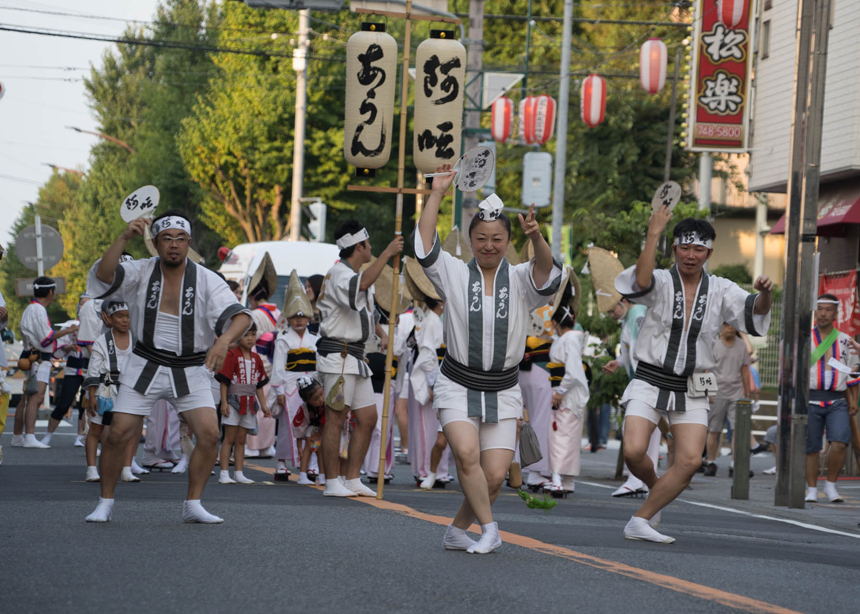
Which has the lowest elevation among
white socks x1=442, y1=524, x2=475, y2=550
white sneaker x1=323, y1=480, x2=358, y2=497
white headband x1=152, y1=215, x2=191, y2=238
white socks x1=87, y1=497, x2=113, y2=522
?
white sneaker x1=323, y1=480, x2=358, y2=497

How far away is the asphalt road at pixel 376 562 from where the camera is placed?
5.57 m

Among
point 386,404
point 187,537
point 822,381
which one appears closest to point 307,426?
point 386,404

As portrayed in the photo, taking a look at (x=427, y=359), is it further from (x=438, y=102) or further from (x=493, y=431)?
(x=493, y=431)

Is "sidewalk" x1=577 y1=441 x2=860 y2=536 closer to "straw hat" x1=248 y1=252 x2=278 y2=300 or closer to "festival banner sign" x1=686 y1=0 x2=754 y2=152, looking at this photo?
"straw hat" x1=248 y1=252 x2=278 y2=300

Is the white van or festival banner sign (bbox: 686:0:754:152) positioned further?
the white van

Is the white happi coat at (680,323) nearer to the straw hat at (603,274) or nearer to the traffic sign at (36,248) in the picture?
the straw hat at (603,274)

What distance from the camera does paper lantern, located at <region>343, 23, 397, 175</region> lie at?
11.8 meters

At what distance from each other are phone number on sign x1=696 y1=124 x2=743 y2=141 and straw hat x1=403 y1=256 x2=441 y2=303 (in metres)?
9.64

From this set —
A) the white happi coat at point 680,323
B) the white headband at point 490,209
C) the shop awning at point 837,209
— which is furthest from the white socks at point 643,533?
the shop awning at point 837,209

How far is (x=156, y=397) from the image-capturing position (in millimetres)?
8078

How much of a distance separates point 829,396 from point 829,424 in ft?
0.94

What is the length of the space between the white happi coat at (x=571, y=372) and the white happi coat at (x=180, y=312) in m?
5.35

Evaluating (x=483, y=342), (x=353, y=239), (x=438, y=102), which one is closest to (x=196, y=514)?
(x=483, y=342)

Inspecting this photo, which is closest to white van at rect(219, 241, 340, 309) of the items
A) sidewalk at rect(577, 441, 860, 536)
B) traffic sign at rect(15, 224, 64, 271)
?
traffic sign at rect(15, 224, 64, 271)
